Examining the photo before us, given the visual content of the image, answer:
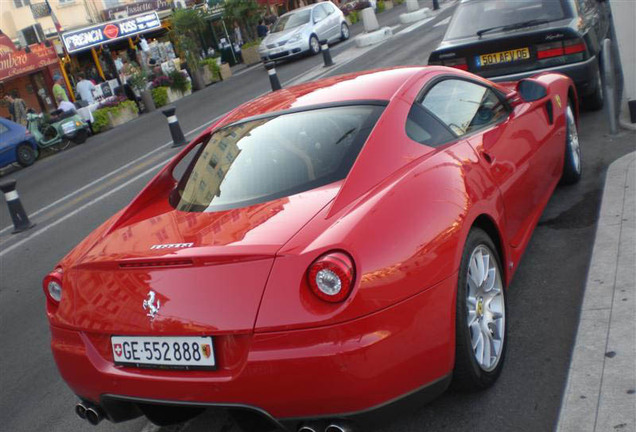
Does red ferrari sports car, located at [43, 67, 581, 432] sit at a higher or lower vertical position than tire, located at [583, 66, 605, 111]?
higher

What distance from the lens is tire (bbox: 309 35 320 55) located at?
27.8 m

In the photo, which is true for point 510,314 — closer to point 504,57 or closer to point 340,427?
point 340,427

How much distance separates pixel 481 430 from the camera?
3.42 m

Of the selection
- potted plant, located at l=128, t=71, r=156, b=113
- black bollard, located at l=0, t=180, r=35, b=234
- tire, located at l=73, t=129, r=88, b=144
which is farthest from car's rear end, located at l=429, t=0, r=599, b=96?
potted plant, located at l=128, t=71, r=156, b=113

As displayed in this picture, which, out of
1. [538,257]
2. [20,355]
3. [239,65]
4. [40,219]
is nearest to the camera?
[538,257]

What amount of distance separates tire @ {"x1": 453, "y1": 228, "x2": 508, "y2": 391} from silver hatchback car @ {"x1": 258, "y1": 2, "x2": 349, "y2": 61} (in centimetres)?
2409

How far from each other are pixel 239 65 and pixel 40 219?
2456cm

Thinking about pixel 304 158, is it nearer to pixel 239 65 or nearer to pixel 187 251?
pixel 187 251

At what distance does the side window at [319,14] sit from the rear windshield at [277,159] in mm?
25300

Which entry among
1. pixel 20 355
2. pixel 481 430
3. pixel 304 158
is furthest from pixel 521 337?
pixel 20 355

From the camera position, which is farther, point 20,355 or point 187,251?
point 20,355

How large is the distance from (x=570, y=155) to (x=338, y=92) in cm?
258

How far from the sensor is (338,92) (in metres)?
4.39

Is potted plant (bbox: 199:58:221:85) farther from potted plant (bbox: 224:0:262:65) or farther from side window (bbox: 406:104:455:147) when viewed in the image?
side window (bbox: 406:104:455:147)
